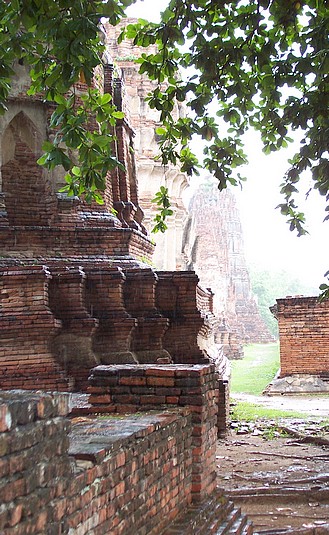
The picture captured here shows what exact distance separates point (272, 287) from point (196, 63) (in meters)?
65.4

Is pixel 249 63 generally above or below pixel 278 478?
above

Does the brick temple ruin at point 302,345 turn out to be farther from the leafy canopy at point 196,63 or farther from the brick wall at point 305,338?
the leafy canopy at point 196,63

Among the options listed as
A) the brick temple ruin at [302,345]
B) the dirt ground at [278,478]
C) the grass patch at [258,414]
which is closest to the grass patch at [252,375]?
the brick temple ruin at [302,345]

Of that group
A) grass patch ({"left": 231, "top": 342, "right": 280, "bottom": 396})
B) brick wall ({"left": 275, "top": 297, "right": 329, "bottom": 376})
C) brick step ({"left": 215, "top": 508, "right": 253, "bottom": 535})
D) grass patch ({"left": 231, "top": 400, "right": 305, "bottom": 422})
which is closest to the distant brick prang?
brick step ({"left": 215, "top": 508, "right": 253, "bottom": 535})

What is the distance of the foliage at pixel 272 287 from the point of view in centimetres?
6200

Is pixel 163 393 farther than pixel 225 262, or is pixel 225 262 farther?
pixel 225 262

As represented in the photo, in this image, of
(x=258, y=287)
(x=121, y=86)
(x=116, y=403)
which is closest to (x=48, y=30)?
(x=116, y=403)

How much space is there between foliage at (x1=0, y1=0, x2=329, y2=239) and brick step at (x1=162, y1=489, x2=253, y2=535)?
2741 mm

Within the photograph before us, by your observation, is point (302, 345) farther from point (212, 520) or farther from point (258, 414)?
point (212, 520)

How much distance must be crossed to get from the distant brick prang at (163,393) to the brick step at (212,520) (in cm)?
9

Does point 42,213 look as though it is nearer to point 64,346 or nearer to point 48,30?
point 64,346

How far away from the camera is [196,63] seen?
226 inches

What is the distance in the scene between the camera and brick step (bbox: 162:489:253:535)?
3.52m

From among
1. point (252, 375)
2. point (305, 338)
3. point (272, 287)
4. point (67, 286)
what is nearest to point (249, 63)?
point (67, 286)
